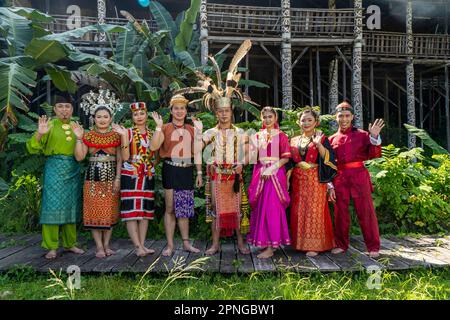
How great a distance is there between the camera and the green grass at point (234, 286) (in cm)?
295

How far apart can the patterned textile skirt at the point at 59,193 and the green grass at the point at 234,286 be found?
2.05 ft

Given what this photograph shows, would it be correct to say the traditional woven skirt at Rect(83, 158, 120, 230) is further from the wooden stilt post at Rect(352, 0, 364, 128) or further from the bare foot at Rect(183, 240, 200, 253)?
the wooden stilt post at Rect(352, 0, 364, 128)

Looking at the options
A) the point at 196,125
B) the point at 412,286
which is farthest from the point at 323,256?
the point at 196,125

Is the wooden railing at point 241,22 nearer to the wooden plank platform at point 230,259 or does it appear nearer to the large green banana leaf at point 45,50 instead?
the large green banana leaf at point 45,50

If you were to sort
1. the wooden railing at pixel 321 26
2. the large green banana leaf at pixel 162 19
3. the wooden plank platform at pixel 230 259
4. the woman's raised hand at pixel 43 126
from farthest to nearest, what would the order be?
1. the wooden railing at pixel 321 26
2. the large green banana leaf at pixel 162 19
3. the woman's raised hand at pixel 43 126
4. the wooden plank platform at pixel 230 259

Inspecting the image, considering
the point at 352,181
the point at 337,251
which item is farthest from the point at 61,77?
the point at 337,251

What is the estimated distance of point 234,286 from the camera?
3.20 m

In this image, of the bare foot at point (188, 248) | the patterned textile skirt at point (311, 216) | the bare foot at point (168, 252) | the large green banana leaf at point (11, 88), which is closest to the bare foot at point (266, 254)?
the patterned textile skirt at point (311, 216)

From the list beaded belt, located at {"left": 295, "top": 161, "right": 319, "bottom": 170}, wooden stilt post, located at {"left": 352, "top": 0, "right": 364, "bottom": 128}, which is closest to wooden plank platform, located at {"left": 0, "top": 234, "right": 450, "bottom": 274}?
beaded belt, located at {"left": 295, "top": 161, "right": 319, "bottom": 170}

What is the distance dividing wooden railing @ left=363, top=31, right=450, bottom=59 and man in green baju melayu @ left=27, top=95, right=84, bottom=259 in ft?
36.9

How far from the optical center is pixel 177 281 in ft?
10.9

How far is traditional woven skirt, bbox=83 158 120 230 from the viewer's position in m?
3.88

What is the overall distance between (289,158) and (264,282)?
1.46 meters

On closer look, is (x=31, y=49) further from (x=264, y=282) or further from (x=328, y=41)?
(x=328, y=41)
